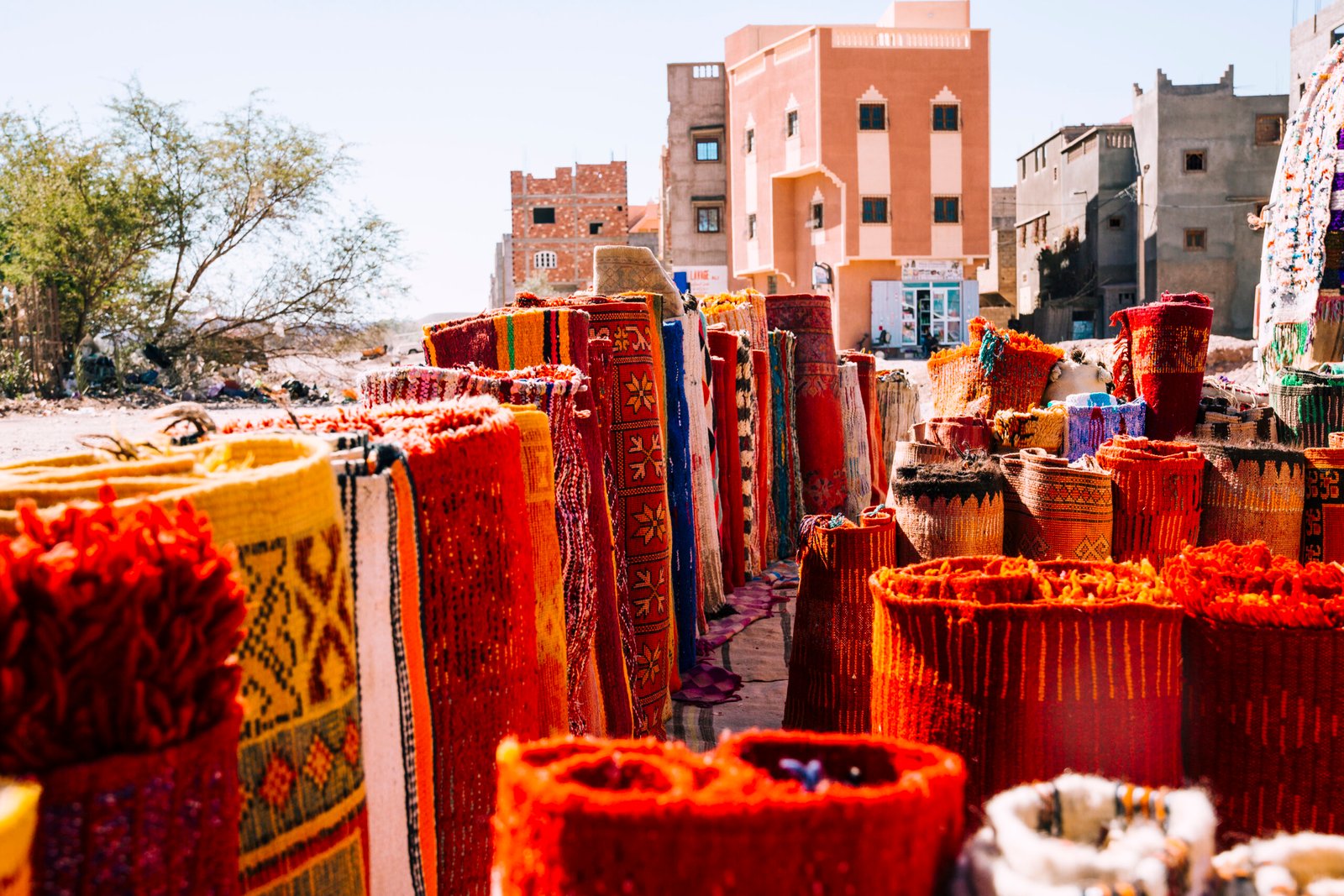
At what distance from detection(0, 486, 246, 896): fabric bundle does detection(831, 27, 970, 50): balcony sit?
99.3ft

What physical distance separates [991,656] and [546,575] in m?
0.80

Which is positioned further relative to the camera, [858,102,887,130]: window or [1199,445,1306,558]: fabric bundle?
[858,102,887,130]: window

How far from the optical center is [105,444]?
1.20 meters

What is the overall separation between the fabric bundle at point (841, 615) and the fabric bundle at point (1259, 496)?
901 mm

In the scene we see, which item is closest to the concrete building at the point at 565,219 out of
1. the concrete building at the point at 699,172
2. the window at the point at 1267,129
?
the concrete building at the point at 699,172

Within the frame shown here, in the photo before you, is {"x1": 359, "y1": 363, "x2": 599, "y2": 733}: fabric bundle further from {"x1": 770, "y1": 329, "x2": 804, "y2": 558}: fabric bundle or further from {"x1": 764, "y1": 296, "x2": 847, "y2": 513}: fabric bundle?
{"x1": 764, "y1": 296, "x2": 847, "y2": 513}: fabric bundle

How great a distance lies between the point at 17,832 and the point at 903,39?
31154 millimetres

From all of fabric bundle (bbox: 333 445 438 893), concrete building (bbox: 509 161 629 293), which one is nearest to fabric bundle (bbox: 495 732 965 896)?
fabric bundle (bbox: 333 445 438 893)

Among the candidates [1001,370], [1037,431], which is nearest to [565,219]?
[1001,370]

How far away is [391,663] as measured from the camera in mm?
1208

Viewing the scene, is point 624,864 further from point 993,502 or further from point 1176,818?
point 993,502

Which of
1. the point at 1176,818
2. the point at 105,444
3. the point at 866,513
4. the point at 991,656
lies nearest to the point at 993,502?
the point at 866,513

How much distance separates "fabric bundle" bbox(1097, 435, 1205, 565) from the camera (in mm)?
2838

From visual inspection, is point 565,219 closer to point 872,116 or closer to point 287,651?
point 872,116
